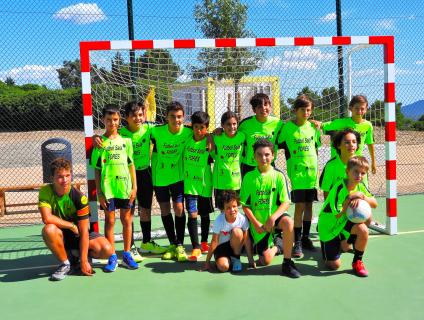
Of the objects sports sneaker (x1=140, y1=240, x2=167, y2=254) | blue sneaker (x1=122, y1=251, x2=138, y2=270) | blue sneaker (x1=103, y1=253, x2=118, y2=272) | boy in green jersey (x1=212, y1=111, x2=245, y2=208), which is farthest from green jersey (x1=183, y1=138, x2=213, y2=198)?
blue sneaker (x1=103, y1=253, x2=118, y2=272)

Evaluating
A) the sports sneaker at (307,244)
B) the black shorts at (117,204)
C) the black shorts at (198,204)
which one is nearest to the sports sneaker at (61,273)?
the black shorts at (117,204)

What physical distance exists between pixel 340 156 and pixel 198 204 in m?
1.50

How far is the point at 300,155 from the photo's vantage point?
4.70 metres

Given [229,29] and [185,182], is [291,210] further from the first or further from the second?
[229,29]

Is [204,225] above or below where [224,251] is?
above

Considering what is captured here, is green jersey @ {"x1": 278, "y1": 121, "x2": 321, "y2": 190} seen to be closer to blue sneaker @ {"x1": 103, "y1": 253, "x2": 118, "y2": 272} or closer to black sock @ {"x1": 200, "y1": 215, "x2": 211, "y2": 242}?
black sock @ {"x1": 200, "y1": 215, "x2": 211, "y2": 242}

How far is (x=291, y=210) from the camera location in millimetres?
6883

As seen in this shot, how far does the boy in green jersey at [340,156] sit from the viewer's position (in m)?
4.34

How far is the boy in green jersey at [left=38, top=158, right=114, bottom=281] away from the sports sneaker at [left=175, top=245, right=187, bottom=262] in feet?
2.50

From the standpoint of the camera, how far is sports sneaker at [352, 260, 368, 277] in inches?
155

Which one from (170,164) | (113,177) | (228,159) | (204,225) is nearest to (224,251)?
(204,225)

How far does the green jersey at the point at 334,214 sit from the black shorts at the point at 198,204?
1.16 meters

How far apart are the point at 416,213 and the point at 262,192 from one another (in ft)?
10.6

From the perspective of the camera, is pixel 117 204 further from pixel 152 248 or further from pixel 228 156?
pixel 228 156
